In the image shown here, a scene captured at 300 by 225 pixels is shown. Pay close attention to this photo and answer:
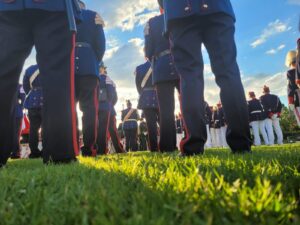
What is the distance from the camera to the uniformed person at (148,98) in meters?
7.34

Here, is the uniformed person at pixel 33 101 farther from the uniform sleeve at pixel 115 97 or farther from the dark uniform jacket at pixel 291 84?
the dark uniform jacket at pixel 291 84

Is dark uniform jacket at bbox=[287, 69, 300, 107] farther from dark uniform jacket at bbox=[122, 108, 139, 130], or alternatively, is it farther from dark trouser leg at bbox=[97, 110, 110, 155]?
dark uniform jacket at bbox=[122, 108, 139, 130]

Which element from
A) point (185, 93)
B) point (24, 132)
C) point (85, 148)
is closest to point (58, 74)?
point (185, 93)

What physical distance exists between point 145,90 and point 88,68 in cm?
233

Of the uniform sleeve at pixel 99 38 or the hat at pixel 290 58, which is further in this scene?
the hat at pixel 290 58

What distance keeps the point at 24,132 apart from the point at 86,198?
1249cm

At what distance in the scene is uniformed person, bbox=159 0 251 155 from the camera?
130 inches

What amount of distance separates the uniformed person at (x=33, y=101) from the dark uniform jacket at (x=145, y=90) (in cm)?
196

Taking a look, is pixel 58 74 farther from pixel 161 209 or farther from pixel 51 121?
pixel 161 209

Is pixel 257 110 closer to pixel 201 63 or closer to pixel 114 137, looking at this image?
pixel 114 137

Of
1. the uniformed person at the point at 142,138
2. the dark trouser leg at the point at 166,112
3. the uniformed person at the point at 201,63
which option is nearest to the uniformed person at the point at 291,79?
the dark trouser leg at the point at 166,112

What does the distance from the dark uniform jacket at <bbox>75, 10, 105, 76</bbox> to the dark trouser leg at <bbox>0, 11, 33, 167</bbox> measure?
6.78ft

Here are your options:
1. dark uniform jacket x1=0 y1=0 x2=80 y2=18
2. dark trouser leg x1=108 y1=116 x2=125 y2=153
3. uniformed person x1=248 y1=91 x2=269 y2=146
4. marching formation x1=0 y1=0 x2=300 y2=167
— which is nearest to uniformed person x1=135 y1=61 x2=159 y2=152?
dark trouser leg x1=108 y1=116 x2=125 y2=153

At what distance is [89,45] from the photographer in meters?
5.56
